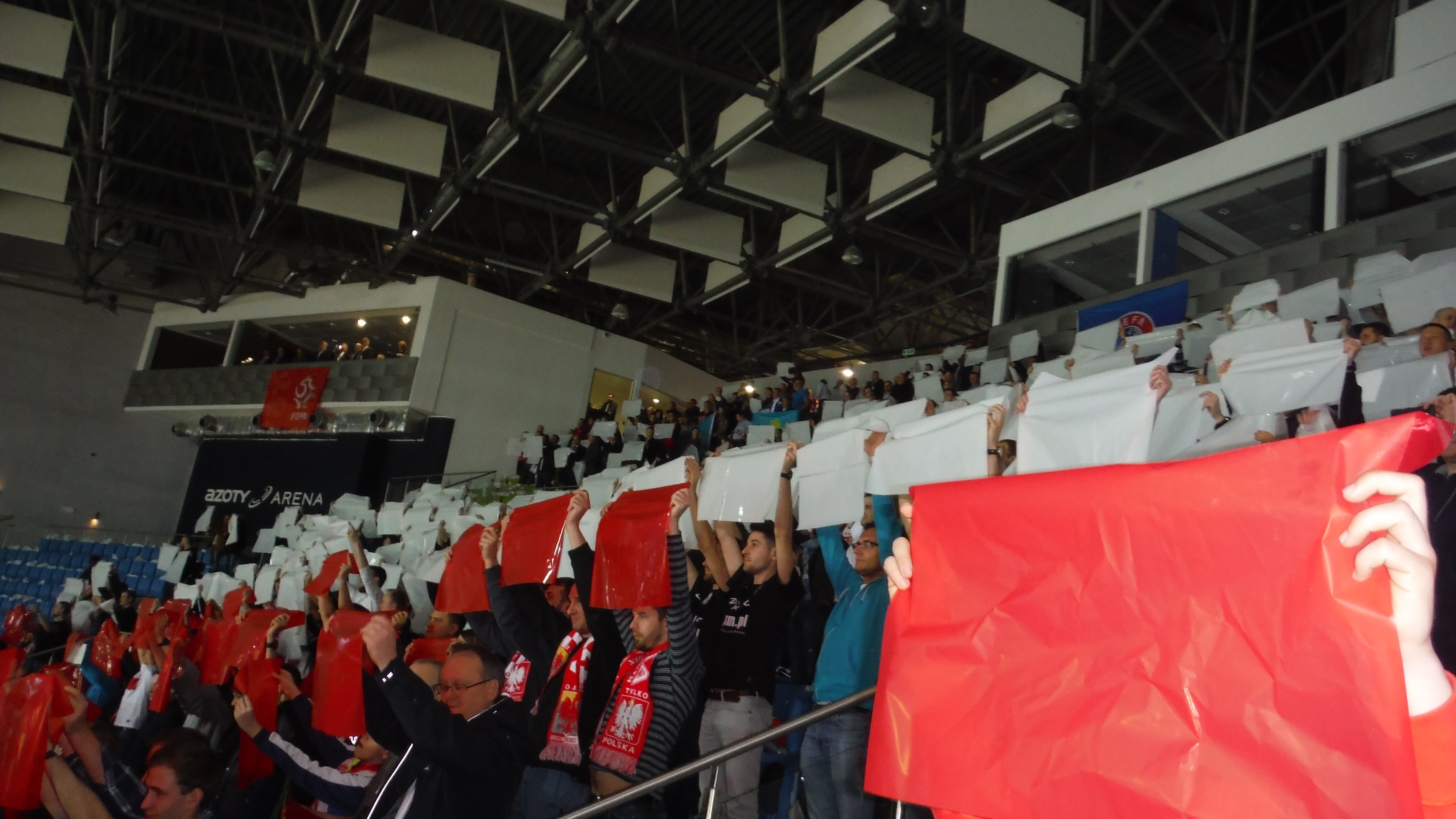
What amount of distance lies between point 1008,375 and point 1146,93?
14.6ft

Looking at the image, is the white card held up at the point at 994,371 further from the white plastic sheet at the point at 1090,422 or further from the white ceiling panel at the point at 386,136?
the white ceiling panel at the point at 386,136

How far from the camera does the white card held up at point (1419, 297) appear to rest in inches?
198

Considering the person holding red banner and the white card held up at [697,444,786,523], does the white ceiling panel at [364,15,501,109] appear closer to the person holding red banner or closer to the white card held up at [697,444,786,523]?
the white card held up at [697,444,786,523]

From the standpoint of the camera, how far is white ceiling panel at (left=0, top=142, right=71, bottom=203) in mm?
13492

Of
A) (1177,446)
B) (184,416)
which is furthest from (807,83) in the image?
(184,416)

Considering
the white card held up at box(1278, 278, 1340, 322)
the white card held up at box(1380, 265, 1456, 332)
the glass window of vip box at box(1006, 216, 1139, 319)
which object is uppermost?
the glass window of vip box at box(1006, 216, 1139, 319)

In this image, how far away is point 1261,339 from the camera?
466 cm

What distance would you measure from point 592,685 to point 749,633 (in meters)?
0.60

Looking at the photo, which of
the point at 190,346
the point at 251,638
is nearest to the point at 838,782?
the point at 251,638

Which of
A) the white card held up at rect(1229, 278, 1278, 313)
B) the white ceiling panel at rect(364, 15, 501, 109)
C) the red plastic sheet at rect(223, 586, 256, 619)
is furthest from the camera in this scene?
the white ceiling panel at rect(364, 15, 501, 109)

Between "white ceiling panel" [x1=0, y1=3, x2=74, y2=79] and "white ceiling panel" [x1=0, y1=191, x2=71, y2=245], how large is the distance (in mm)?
5405

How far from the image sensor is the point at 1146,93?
10.7m

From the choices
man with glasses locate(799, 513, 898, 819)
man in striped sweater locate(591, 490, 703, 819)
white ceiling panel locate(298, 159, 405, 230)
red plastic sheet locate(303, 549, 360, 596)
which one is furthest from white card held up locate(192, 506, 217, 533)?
man with glasses locate(799, 513, 898, 819)

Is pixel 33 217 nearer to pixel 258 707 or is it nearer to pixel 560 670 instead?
pixel 258 707
